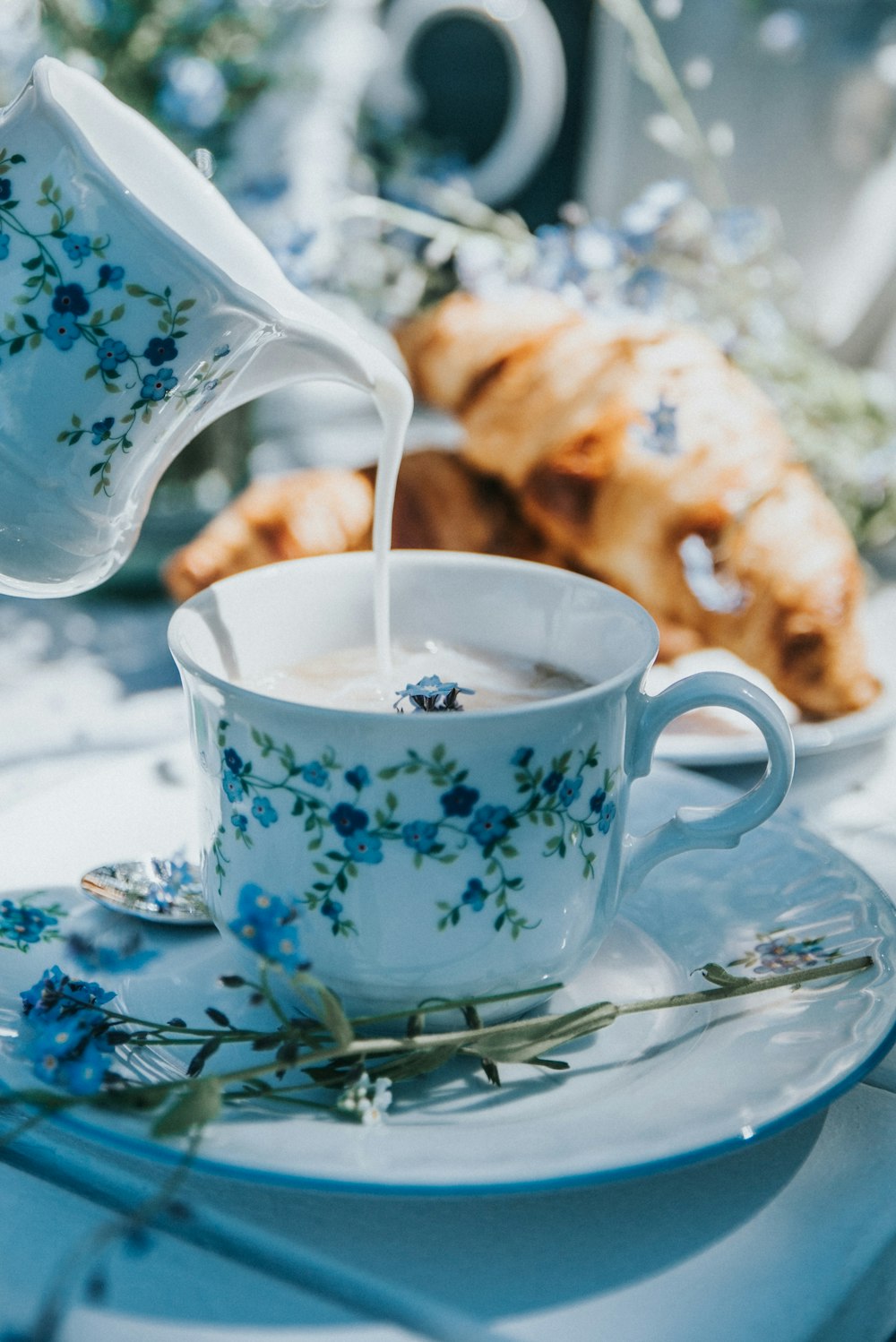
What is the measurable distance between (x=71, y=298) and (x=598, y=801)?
32 centimetres

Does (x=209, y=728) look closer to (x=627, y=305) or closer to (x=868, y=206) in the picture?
(x=627, y=305)

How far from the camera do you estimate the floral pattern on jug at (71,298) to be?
0.58 meters

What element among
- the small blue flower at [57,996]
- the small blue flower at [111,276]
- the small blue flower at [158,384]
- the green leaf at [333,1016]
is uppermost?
the small blue flower at [111,276]

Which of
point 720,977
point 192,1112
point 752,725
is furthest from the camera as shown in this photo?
point 752,725

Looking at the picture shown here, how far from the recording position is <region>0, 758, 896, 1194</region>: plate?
1.51 ft

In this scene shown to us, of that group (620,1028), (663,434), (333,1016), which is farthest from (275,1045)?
(663,434)

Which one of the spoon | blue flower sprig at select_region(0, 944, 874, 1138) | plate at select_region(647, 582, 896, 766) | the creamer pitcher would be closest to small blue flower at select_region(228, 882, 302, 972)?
blue flower sprig at select_region(0, 944, 874, 1138)

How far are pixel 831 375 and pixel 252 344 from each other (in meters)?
1.01

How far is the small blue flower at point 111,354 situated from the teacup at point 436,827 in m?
0.12

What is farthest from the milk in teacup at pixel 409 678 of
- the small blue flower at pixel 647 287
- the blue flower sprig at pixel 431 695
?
the small blue flower at pixel 647 287

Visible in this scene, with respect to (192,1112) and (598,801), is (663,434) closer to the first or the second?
(598,801)

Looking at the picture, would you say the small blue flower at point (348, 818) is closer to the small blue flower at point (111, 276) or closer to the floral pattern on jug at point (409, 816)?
the floral pattern on jug at point (409, 816)

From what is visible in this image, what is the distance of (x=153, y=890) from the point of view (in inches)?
27.1

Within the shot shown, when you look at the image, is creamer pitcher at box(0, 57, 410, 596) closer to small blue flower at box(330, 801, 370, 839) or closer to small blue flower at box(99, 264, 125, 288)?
small blue flower at box(99, 264, 125, 288)
